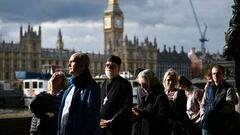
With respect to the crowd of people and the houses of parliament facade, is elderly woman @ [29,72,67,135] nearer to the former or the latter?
the crowd of people

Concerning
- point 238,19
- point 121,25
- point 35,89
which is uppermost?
point 121,25

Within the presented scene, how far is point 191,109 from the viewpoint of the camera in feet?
19.1

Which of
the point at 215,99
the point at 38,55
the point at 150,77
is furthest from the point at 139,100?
the point at 38,55

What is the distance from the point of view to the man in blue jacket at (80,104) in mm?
3562

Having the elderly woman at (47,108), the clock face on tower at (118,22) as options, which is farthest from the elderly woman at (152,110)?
the clock face on tower at (118,22)

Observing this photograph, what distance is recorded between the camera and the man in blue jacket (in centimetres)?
356

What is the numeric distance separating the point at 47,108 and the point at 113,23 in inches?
4266

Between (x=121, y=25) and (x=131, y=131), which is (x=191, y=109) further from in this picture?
(x=121, y=25)

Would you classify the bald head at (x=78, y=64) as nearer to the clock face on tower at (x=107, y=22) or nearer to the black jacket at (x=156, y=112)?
the black jacket at (x=156, y=112)

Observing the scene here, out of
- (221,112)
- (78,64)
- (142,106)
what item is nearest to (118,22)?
(221,112)

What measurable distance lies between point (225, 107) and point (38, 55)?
80.8 meters

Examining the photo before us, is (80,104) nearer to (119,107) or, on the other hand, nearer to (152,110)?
(119,107)

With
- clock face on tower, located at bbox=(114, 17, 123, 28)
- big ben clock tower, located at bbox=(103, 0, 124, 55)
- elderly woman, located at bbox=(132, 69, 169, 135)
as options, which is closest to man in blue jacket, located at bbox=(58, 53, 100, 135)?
elderly woman, located at bbox=(132, 69, 169, 135)

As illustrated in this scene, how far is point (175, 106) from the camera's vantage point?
189 inches
